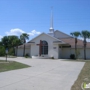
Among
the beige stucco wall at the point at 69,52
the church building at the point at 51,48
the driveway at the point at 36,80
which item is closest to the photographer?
the driveway at the point at 36,80

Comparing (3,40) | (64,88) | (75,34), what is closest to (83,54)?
(75,34)

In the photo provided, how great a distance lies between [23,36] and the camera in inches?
1975

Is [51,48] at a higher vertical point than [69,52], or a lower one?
higher

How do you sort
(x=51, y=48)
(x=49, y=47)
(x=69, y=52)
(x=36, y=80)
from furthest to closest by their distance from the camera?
(x=69, y=52) < (x=49, y=47) < (x=51, y=48) < (x=36, y=80)

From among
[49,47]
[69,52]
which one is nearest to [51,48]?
[49,47]

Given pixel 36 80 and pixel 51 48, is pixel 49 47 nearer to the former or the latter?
pixel 51 48

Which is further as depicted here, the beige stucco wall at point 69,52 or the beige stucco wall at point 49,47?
the beige stucco wall at point 69,52

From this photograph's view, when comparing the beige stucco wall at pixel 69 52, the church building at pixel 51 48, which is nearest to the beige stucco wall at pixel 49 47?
the church building at pixel 51 48

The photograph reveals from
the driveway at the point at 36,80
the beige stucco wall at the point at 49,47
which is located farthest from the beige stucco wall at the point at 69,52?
the driveway at the point at 36,80

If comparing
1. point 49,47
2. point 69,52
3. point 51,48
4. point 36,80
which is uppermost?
point 49,47

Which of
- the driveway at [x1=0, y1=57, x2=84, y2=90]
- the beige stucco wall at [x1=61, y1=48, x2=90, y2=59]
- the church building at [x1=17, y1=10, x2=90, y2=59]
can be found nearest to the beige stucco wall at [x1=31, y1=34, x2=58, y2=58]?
the church building at [x1=17, y1=10, x2=90, y2=59]

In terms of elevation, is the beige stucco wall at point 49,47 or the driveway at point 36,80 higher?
the beige stucco wall at point 49,47

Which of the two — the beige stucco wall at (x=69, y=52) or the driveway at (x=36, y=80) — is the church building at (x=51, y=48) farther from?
the driveway at (x=36, y=80)

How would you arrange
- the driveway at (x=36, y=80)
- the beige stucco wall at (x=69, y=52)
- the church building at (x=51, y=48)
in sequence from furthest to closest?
the beige stucco wall at (x=69, y=52) → the church building at (x=51, y=48) → the driveway at (x=36, y=80)
